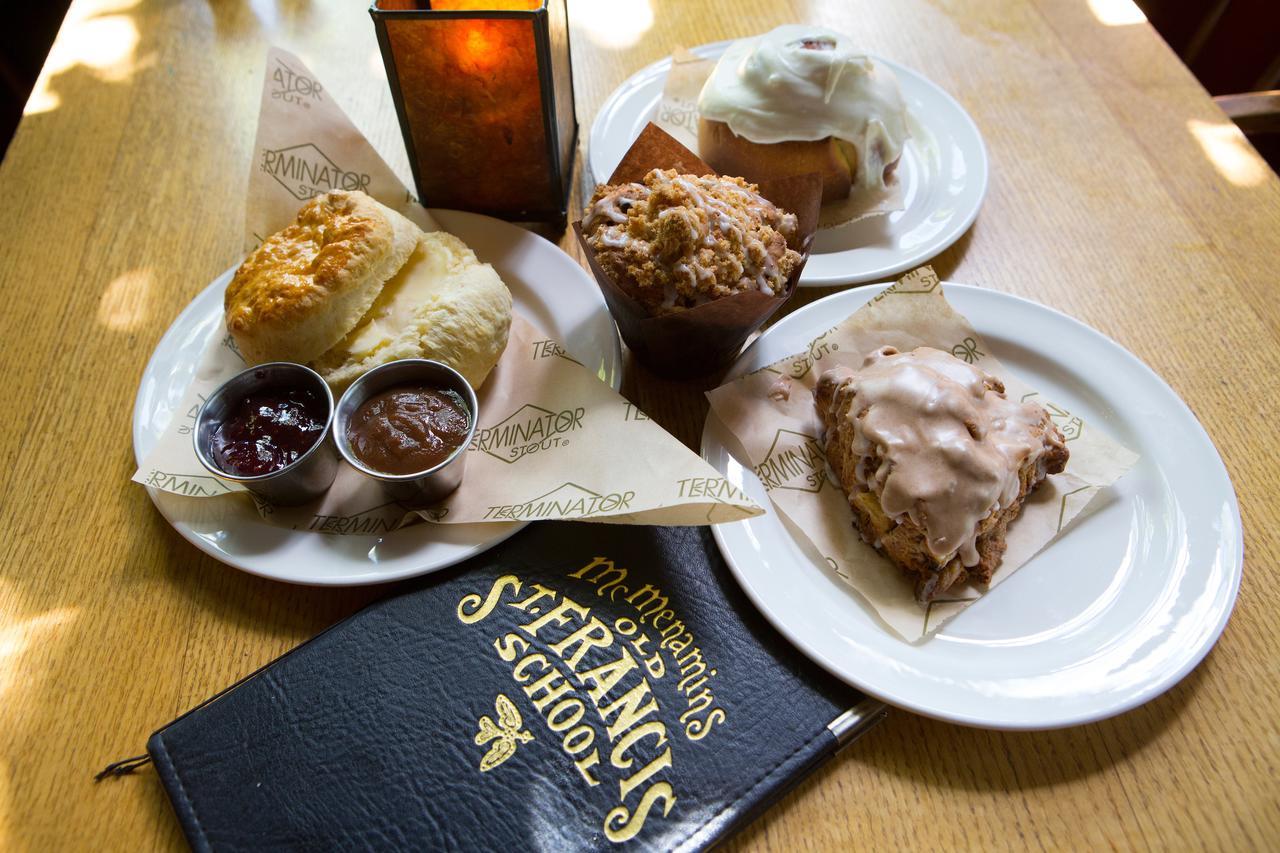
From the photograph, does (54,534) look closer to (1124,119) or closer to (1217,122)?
(1124,119)

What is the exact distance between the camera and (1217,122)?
224 cm

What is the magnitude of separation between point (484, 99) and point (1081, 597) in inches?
62.4

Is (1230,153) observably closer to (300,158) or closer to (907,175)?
(907,175)

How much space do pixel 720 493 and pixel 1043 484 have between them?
688mm

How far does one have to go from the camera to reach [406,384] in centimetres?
154

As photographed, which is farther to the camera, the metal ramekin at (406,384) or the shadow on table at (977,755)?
the metal ramekin at (406,384)

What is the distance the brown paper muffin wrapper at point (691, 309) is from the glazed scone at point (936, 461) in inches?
9.6

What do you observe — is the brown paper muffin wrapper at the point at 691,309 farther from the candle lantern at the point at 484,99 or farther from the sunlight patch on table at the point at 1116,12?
the sunlight patch on table at the point at 1116,12

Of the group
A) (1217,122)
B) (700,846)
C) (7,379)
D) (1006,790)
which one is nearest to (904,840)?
(1006,790)

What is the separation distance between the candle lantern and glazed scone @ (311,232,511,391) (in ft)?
1.00

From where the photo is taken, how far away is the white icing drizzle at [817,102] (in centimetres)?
194

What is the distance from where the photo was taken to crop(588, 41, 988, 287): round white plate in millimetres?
1869

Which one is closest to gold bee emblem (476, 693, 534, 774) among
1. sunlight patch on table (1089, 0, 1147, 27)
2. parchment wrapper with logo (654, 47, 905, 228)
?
parchment wrapper with logo (654, 47, 905, 228)

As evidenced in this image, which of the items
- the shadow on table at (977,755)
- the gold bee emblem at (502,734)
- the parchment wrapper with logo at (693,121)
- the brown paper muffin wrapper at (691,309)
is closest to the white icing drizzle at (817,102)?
the parchment wrapper with logo at (693,121)
